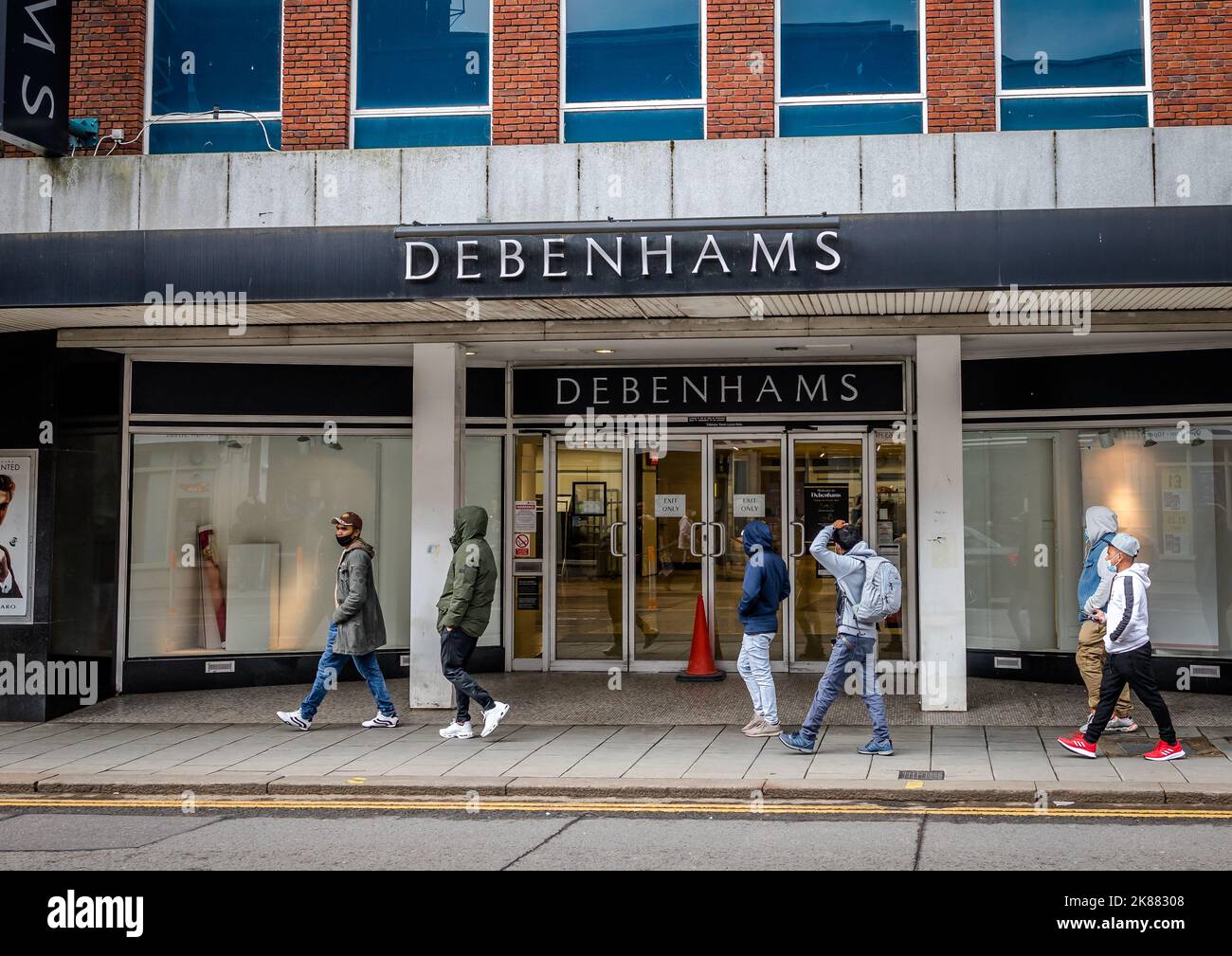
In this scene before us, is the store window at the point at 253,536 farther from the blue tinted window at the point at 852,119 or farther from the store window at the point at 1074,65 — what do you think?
the store window at the point at 1074,65

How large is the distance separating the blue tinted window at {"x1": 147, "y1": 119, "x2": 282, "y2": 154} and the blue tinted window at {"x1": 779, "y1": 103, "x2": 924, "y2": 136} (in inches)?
194

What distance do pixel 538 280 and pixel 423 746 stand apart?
393 cm

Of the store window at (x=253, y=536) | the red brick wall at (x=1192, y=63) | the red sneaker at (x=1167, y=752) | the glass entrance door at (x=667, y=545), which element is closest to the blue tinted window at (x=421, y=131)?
the store window at (x=253, y=536)

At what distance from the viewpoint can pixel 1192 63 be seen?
403 inches

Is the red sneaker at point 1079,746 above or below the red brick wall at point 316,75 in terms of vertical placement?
below

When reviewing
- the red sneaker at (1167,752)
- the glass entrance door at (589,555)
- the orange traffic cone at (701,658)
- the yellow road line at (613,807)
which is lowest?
the yellow road line at (613,807)

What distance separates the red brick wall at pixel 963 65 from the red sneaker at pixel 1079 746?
527cm

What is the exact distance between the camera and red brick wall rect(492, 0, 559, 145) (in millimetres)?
10984

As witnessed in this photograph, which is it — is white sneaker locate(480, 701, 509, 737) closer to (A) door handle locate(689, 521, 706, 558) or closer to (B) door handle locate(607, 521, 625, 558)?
(B) door handle locate(607, 521, 625, 558)

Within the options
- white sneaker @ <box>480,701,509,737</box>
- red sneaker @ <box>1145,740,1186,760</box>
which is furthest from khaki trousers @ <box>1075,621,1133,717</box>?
white sneaker @ <box>480,701,509,737</box>

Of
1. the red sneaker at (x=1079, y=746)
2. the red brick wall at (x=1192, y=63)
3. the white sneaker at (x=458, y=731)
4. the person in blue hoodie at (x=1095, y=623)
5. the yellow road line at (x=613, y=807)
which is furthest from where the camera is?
the red brick wall at (x=1192, y=63)

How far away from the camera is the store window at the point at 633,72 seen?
11070 mm

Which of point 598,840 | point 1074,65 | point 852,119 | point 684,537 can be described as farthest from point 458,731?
point 1074,65

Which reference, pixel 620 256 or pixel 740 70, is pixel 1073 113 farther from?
pixel 620 256
